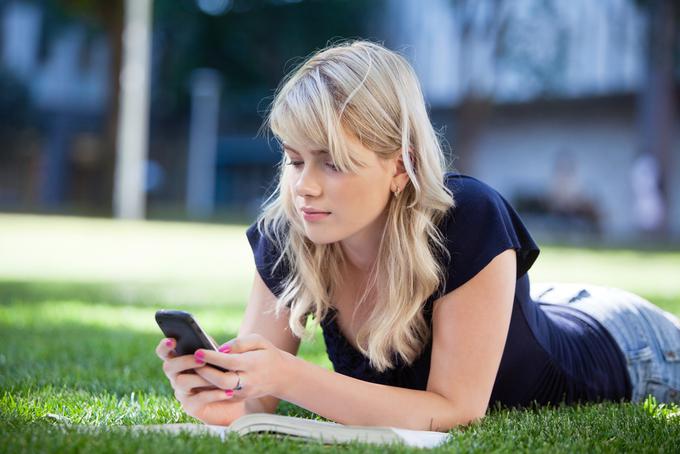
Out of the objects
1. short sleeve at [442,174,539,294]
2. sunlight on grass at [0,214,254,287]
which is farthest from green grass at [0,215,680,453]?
short sleeve at [442,174,539,294]

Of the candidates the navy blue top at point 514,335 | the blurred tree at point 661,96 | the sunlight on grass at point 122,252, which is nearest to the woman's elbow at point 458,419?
the navy blue top at point 514,335

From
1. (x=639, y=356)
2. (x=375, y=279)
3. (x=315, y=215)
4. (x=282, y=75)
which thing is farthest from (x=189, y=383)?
(x=282, y=75)

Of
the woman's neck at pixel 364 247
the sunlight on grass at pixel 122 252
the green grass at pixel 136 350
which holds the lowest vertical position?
the sunlight on grass at pixel 122 252

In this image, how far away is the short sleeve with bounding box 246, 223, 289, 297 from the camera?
3.19 metres

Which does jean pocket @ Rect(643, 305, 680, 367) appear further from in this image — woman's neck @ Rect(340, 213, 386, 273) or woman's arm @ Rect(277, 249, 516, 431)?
woman's neck @ Rect(340, 213, 386, 273)

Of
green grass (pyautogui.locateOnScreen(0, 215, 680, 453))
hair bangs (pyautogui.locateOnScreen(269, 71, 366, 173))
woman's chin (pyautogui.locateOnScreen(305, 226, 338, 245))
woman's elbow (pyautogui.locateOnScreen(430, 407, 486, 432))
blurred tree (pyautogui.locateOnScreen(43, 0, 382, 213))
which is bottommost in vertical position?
green grass (pyautogui.locateOnScreen(0, 215, 680, 453))

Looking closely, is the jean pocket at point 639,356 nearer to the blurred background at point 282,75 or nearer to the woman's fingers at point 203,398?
the woman's fingers at point 203,398

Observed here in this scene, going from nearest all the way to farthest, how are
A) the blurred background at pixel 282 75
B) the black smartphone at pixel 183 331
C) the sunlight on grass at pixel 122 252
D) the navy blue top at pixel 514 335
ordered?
the black smartphone at pixel 183 331, the navy blue top at pixel 514 335, the sunlight on grass at pixel 122 252, the blurred background at pixel 282 75

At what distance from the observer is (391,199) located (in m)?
2.95

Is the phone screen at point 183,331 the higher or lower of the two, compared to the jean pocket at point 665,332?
higher

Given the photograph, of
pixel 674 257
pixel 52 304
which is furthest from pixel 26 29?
pixel 52 304

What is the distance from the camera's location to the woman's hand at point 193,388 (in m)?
2.56

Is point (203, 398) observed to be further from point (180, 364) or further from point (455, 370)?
point (455, 370)

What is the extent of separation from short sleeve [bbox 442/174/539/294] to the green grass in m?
0.51
